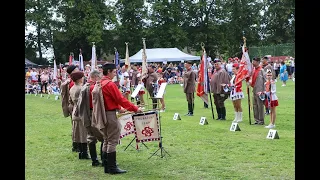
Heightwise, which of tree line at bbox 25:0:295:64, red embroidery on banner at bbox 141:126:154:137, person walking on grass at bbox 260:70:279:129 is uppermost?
tree line at bbox 25:0:295:64

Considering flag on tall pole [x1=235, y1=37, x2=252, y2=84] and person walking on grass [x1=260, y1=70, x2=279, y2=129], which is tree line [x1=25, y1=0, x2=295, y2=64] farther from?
person walking on grass [x1=260, y1=70, x2=279, y2=129]

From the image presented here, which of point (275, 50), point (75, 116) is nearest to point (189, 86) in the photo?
point (75, 116)

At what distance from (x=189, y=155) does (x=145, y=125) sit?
4.19 ft

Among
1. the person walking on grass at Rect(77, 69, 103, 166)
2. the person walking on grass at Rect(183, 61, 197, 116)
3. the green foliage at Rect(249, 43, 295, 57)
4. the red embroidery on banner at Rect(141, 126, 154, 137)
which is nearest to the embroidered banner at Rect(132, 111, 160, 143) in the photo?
the red embroidery on banner at Rect(141, 126, 154, 137)

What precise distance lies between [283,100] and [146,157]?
12923mm

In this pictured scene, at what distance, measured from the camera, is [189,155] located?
31.9 feet

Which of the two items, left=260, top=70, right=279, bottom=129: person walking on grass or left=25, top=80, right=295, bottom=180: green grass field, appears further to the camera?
left=260, top=70, right=279, bottom=129: person walking on grass

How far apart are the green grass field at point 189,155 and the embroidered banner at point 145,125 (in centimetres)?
55

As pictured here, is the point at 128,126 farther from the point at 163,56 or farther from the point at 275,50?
the point at 275,50

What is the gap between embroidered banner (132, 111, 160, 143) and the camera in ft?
29.9

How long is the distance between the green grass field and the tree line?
4459 centimetres

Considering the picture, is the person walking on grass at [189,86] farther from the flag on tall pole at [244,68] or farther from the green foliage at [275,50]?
the green foliage at [275,50]

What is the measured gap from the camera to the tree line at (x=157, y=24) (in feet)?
192
